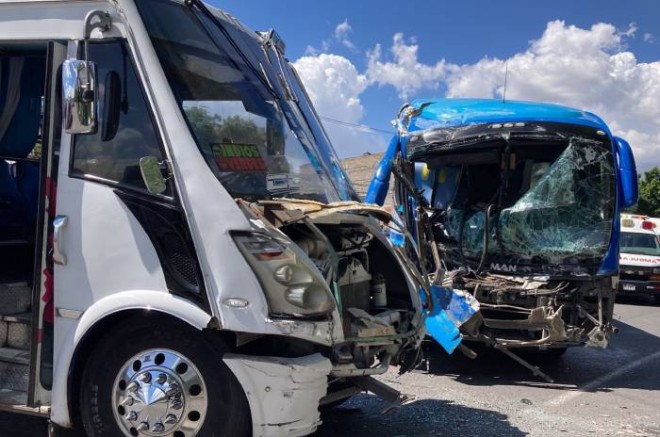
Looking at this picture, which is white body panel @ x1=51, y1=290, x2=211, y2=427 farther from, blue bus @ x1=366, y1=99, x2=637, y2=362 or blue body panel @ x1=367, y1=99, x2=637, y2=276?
blue body panel @ x1=367, y1=99, x2=637, y2=276

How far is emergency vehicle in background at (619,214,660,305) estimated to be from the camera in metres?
14.6

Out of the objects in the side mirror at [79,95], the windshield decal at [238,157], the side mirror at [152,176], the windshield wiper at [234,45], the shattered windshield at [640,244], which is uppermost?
the windshield wiper at [234,45]

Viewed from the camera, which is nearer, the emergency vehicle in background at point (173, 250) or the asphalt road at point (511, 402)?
the emergency vehicle in background at point (173, 250)

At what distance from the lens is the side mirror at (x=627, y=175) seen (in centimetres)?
727

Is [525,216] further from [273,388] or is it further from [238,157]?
[273,388]

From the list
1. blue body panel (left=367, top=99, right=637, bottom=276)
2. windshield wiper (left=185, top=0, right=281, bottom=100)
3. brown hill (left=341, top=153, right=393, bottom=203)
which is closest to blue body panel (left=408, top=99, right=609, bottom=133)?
blue body panel (left=367, top=99, right=637, bottom=276)

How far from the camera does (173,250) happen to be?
3.66 m

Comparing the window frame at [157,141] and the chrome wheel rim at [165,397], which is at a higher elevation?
the window frame at [157,141]

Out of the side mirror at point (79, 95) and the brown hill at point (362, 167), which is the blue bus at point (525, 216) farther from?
the brown hill at point (362, 167)

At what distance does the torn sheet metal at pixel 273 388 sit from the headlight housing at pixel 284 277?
0.95ft

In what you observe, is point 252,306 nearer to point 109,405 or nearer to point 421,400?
point 109,405

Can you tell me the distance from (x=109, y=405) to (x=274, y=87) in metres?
2.40

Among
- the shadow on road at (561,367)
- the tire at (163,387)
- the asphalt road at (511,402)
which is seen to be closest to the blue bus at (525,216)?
the shadow on road at (561,367)

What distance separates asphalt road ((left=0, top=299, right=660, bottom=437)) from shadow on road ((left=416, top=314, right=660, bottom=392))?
0.01m
